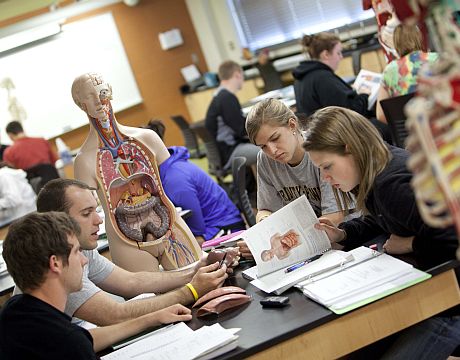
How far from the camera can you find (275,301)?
7.64ft

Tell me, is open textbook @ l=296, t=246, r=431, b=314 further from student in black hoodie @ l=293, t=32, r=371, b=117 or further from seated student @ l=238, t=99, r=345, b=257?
student in black hoodie @ l=293, t=32, r=371, b=117

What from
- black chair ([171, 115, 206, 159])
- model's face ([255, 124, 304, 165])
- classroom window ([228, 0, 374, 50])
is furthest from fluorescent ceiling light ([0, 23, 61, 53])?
classroom window ([228, 0, 374, 50])

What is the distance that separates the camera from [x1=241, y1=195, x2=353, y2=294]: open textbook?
2672 millimetres

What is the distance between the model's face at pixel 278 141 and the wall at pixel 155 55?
9.18 meters

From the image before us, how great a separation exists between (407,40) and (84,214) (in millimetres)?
2550

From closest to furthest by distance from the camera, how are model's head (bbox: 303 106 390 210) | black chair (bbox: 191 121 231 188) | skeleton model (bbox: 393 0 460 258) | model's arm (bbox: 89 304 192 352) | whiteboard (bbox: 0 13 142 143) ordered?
skeleton model (bbox: 393 0 460 258) < model's head (bbox: 303 106 390 210) < model's arm (bbox: 89 304 192 352) < black chair (bbox: 191 121 231 188) < whiteboard (bbox: 0 13 142 143)

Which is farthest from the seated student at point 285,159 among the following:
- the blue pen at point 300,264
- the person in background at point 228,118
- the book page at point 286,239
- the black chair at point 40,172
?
the black chair at point 40,172

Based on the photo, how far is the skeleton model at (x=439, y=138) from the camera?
116 cm

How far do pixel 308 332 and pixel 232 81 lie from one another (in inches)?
194

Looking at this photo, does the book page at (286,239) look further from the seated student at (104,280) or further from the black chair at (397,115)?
the black chair at (397,115)

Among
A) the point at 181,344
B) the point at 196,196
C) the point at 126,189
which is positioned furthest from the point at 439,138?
the point at 196,196

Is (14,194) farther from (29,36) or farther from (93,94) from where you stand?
(93,94)

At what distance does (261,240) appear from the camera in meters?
2.72

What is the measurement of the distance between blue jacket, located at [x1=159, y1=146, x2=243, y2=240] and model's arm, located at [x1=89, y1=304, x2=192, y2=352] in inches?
57.2
